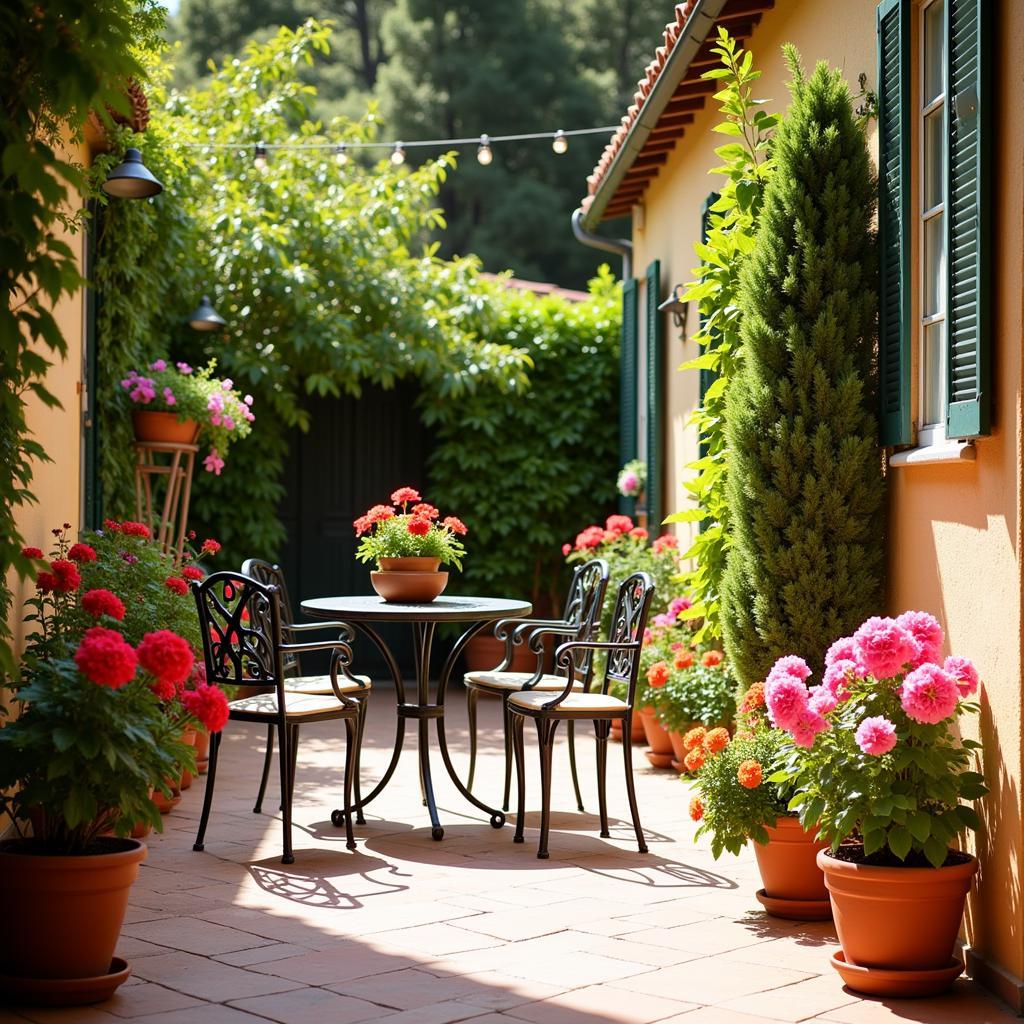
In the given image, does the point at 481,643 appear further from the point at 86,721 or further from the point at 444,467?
the point at 86,721

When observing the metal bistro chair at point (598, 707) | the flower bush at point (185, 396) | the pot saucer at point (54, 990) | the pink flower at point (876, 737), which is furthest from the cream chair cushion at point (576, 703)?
the flower bush at point (185, 396)

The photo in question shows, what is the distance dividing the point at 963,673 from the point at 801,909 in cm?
106

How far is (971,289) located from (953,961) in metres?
1.77

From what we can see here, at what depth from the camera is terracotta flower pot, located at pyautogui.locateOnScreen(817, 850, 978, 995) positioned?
3531mm

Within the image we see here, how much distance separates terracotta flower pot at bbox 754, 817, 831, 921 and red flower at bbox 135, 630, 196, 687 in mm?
1897

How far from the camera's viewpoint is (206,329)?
8992mm

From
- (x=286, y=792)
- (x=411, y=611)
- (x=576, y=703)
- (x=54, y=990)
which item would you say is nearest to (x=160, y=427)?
(x=411, y=611)

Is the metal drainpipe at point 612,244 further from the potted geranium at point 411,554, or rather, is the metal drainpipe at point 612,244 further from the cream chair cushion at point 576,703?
the cream chair cushion at point 576,703

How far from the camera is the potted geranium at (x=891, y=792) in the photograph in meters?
3.54

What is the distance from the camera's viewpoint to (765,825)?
4.28 m

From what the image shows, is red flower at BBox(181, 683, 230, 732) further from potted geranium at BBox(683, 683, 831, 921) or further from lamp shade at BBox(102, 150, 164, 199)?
lamp shade at BBox(102, 150, 164, 199)

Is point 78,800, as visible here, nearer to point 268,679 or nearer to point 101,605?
point 101,605

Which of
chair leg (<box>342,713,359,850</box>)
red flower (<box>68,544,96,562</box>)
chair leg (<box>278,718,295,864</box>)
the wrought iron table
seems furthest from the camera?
the wrought iron table

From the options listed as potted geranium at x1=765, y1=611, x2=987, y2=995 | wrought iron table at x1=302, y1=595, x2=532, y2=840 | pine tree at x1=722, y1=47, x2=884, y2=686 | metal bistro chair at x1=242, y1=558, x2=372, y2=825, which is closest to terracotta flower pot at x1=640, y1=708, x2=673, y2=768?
Result: wrought iron table at x1=302, y1=595, x2=532, y2=840
